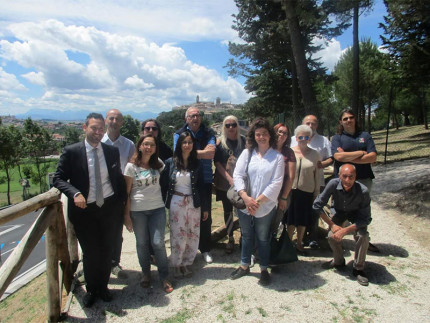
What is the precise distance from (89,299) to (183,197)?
1.48 metres

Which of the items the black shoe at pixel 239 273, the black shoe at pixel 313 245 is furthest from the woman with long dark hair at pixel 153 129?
the black shoe at pixel 313 245

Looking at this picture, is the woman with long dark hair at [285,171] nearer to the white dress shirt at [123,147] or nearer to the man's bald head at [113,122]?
the white dress shirt at [123,147]

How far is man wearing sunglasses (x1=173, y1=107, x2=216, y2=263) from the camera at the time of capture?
3.59 meters

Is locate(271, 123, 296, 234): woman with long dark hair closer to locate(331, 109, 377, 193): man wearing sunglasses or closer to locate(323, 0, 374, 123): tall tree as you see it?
locate(331, 109, 377, 193): man wearing sunglasses

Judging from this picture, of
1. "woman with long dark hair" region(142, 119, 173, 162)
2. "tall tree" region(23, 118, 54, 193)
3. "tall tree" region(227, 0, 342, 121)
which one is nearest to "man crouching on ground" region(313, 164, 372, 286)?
"woman with long dark hair" region(142, 119, 173, 162)

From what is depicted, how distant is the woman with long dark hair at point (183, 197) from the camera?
3.41 meters

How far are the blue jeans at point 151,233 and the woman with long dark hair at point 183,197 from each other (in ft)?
0.76

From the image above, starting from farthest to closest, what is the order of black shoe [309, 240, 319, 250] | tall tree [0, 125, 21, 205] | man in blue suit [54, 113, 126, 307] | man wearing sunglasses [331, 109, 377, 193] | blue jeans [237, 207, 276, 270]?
tall tree [0, 125, 21, 205], black shoe [309, 240, 319, 250], man wearing sunglasses [331, 109, 377, 193], blue jeans [237, 207, 276, 270], man in blue suit [54, 113, 126, 307]

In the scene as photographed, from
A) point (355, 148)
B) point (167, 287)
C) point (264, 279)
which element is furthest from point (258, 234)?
point (355, 148)

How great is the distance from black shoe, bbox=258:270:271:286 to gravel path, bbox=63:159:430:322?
0.20 ft

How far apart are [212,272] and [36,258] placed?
51.8 ft

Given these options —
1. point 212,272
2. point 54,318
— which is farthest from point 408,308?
point 54,318

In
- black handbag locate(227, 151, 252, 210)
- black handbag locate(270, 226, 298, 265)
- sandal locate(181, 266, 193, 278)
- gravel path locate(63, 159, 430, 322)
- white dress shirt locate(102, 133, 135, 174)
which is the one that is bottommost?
gravel path locate(63, 159, 430, 322)

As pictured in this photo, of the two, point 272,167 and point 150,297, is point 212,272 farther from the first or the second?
point 272,167
